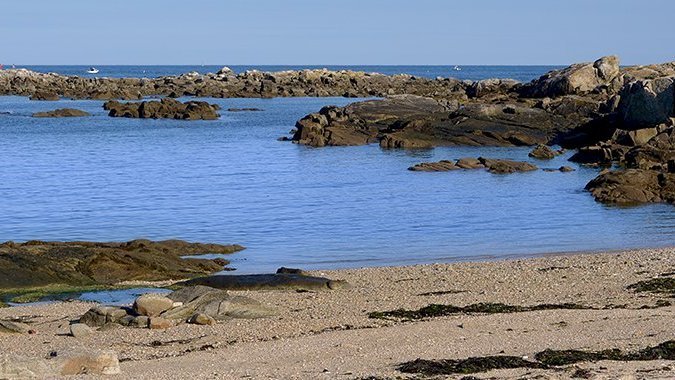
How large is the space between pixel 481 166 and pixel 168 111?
3999 cm

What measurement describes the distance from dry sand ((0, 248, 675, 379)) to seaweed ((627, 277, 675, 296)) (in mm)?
214

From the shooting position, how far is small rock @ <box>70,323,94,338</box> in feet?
45.1

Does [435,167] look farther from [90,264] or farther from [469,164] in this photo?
[90,264]

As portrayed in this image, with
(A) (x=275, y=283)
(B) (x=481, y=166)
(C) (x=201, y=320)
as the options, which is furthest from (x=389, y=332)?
(B) (x=481, y=166)

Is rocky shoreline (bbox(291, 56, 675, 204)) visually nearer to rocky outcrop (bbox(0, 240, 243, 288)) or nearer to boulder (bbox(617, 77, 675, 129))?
boulder (bbox(617, 77, 675, 129))

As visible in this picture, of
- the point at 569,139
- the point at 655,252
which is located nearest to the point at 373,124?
the point at 569,139

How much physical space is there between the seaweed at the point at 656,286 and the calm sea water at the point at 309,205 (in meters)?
6.34

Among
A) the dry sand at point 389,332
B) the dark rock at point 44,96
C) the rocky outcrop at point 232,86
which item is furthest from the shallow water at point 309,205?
the rocky outcrop at point 232,86

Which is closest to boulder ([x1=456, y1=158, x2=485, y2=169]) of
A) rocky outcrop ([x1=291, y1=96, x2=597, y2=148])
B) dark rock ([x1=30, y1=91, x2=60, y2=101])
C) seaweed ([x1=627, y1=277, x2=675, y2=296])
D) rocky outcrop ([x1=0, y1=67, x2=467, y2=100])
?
rocky outcrop ([x1=291, y1=96, x2=597, y2=148])

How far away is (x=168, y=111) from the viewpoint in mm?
77312

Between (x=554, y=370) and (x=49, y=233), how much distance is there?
17.8 metres

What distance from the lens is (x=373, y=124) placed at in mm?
58000

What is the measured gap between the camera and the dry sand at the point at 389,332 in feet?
36.0

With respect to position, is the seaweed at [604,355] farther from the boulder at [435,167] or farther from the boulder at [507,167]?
the boulder at [435,167]
